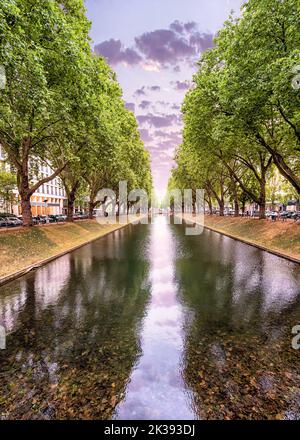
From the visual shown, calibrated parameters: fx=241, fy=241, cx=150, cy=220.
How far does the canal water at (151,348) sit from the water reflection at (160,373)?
0.05ft

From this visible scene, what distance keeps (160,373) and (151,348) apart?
752 millimetres

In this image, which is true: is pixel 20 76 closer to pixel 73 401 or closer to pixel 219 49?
pixel 73 401

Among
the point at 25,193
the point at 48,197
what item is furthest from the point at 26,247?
the point at 48,197

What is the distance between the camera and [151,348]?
4699 mm

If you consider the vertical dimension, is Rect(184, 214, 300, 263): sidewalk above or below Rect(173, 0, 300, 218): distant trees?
below

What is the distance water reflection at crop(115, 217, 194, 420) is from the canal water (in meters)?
0.02

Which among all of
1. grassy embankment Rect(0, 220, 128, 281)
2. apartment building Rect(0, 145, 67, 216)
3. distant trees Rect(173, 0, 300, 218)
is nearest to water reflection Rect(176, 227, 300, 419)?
grassy embankment Rect(0, 220, 128, 281)

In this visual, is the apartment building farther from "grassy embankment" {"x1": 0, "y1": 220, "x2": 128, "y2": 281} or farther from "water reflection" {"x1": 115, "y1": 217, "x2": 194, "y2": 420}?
"water reflection" {"x1": 115, "y1": 217, "x2": 194, "y2": 420}

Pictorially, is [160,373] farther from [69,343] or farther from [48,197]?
[48,197]

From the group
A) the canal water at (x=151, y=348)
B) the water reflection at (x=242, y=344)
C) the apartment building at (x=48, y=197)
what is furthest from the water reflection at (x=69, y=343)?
the apartment building at (x=48, y=197)

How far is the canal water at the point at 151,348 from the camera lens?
3291mm

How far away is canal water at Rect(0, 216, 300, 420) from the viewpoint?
3291mm
